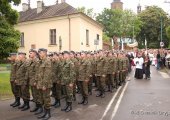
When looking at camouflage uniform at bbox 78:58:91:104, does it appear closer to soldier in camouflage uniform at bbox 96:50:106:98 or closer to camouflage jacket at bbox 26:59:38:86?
soldier in camouflage uniform at bbox 96:50:106:98

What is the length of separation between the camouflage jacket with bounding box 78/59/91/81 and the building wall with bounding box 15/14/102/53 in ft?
89.8

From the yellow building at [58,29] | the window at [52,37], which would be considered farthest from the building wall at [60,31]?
the window at [52,37]

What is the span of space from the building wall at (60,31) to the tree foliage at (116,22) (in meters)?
28.7

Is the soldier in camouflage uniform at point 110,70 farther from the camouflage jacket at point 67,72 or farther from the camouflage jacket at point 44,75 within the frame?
the camouflage jacket at point 44,75

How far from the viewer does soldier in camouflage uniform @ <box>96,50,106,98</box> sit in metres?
16.4

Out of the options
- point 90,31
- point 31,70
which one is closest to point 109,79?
point 31,70

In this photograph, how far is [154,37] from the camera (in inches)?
3573

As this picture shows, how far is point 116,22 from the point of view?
78562 millimetres

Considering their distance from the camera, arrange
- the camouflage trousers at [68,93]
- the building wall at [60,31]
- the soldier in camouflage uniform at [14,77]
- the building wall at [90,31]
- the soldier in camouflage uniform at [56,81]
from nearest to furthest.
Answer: the camouflage trousers at [68,93]
the soldier in camouflage uniform at [14,77]
the soldier in camouflage uniform at [56,81]
the building wall at [60,31]
the building wall at [90,31]

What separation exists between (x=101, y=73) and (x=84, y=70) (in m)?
2.45

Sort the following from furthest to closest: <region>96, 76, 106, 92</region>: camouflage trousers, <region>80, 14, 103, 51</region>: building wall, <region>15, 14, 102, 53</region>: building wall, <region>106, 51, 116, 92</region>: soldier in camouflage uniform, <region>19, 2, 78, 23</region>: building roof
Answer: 1. <region>19, 2, 78, 23</region>: building roof
2. <region>80, 14, 103, 51</region>: building wall
3. <region>15, 14, 102, 53</region>: building wall
4. <region>106, 51, 116, 92</region>: soldier in camouflage uniform
5. <region>96, 76, 106, 92</region>: camouflage trousers

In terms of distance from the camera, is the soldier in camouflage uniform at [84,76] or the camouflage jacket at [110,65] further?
the camouflage jacket at [110,65]

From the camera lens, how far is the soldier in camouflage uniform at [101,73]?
16359 mm

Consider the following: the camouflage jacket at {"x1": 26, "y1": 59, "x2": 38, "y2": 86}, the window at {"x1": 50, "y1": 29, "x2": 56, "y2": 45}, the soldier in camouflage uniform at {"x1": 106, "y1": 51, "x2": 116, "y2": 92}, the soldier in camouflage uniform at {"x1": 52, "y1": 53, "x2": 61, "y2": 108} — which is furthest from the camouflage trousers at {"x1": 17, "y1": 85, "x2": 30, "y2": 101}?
the window at {"x1": 50, "y1": 29, "x2": 56, "y2": 45}
